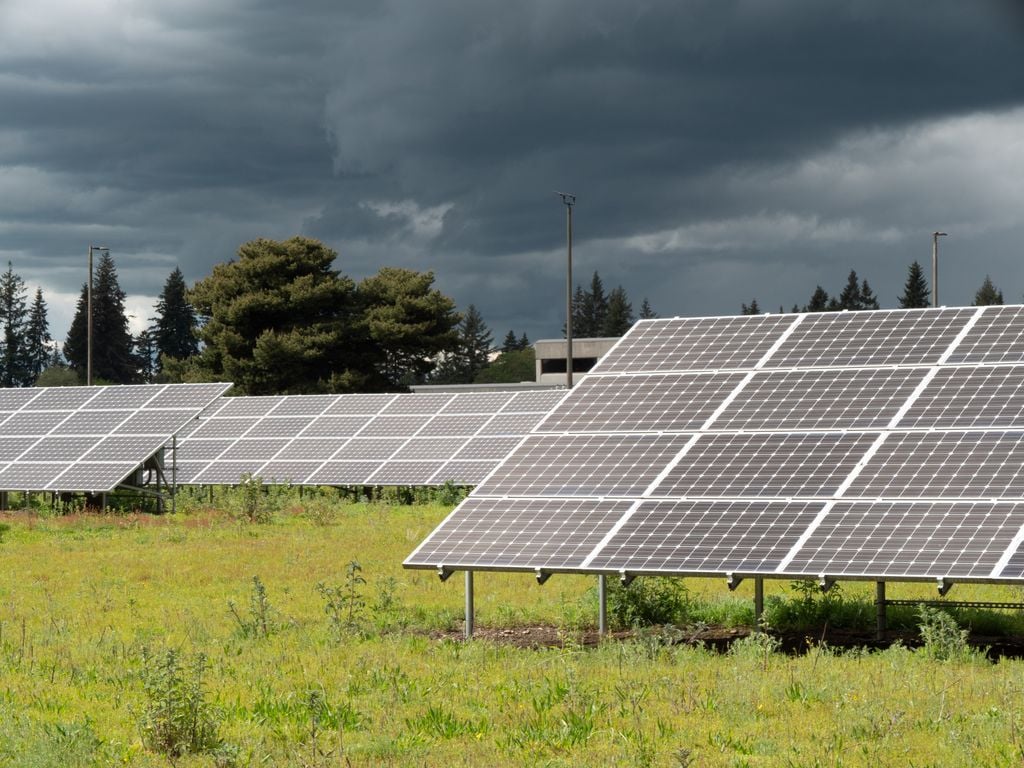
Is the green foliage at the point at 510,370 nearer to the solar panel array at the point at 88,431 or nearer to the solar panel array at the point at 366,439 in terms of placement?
the solar panel array at the point at 366,439

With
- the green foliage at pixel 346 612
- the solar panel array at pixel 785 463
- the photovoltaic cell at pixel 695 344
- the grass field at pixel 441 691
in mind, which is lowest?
the grass field at pixel 441 691

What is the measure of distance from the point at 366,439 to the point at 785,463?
31.5 meters

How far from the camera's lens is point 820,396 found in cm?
2064

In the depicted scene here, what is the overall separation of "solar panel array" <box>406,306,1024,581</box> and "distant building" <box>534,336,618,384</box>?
86.2 metres

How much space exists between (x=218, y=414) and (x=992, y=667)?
43847mm

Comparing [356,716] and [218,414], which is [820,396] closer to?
[356,716]

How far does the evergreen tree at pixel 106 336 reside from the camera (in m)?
140

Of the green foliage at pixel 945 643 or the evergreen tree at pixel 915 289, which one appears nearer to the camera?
the green foliage at pixel 945 643

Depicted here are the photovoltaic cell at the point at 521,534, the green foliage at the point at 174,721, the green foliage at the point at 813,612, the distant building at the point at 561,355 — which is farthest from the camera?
the distant building at the point at 561,355

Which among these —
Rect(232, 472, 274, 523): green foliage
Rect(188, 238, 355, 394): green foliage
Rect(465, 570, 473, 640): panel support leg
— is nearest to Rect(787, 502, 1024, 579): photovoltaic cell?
Rect(465, 570, 473, 640): panel support leg

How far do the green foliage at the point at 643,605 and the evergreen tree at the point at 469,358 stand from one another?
14854 cm

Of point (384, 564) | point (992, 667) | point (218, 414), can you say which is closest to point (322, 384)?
point (218, 414)

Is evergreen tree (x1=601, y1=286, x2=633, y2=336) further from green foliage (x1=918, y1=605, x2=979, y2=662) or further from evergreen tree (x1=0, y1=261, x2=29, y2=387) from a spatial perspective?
green foliage (x1=918, y1=605, x2=979, y2=662)

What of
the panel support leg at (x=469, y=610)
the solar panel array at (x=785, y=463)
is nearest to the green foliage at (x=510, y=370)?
the solar panel array at (x=785, y=463)
